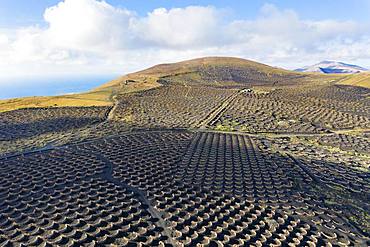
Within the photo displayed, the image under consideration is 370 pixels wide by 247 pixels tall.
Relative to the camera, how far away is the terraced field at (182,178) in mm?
13828

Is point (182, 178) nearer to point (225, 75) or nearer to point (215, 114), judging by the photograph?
point (215, 114)

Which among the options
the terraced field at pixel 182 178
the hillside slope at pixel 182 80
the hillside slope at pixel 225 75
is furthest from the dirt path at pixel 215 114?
the hillside slope at pixel 225 75

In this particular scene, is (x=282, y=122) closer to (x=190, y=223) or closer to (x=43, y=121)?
(x=190, y=223)

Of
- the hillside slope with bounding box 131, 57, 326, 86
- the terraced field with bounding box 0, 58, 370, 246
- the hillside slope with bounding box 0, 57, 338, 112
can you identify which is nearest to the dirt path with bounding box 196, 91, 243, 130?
the terraced field with bounding box 0, 58, 370, 246

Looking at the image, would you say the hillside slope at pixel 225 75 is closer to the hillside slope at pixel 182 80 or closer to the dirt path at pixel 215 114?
the hillside slope at pixel 182 80

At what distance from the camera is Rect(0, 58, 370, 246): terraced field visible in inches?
544

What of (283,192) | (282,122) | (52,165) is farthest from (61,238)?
(282,122)

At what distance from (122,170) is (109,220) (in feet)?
21.8

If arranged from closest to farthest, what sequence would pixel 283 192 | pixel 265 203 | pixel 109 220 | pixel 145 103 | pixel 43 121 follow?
pixel 109 220, pixel 265 203, pixel 283 192, pixel 43 121, pixel 145 103

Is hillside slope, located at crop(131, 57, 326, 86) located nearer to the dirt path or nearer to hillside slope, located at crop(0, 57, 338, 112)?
hillside slope, located at crop(0, 57, 338, 112)

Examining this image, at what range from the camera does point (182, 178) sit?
20.0 m

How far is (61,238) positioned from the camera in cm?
1246

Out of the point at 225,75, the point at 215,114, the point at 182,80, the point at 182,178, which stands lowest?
the point at 182,178

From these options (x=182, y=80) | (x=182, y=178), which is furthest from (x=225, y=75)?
(x=182, y=178)
